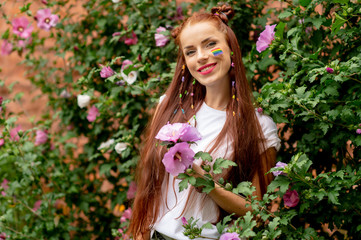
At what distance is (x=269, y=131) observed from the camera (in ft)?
5.43

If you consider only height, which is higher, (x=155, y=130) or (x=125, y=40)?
(x=125, y=40)

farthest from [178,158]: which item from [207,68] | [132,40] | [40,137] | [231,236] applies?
[40,137]

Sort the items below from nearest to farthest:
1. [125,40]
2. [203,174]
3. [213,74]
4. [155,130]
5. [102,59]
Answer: [203,174] → [213,74] → [155,130] → [125,40] → [102,59]

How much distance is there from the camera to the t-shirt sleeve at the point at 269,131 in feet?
5.38

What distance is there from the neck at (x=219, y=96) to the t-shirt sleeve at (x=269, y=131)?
5.4 inches

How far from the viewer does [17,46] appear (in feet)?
9.11

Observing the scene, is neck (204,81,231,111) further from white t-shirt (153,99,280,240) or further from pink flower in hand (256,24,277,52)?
pink flower in hand (256,24,277,52)

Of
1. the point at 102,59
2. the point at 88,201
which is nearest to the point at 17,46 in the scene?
the point at 102,59

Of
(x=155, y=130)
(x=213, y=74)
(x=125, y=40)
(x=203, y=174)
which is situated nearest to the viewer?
(x=203, y=174)

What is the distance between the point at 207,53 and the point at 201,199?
1.78 ft

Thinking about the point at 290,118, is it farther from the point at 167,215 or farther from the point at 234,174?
the point at 167,215

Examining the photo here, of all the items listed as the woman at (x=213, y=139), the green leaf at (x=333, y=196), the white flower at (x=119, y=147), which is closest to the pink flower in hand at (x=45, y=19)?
the white flower at (x=119, y=147)

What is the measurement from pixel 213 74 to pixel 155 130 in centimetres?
35

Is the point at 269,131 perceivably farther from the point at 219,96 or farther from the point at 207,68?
the point at 207,68
